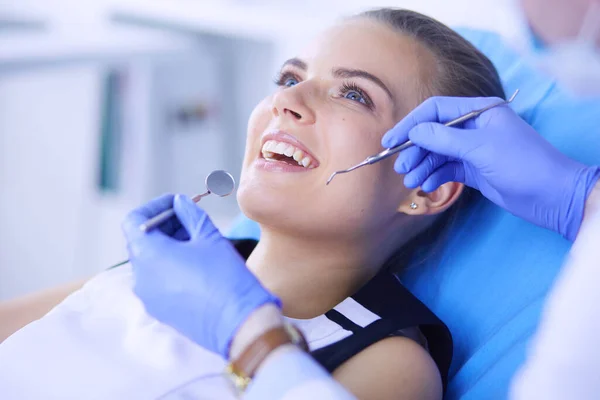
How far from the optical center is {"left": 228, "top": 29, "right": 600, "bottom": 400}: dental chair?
1123 millimetres

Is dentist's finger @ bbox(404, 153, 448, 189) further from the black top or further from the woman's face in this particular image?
the black top

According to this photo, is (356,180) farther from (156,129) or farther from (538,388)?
(156,129)

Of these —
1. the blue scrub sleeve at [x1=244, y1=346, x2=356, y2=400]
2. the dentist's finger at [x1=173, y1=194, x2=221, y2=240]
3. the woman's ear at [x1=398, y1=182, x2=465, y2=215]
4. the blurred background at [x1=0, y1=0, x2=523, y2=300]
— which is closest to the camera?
the blue scrub sleeve at [x1=244, y1=346, x2=356, y2=400]

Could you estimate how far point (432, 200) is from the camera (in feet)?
4.13

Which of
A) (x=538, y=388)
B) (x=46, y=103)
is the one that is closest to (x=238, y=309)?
(x=538, y=388)

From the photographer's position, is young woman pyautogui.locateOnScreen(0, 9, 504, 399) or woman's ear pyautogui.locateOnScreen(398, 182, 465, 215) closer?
young woman pyautogui.locateOnScreen(0, 9, 504, 399)

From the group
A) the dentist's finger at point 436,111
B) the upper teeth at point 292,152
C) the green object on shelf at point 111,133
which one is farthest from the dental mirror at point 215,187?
the green object on shelf at point 111,133

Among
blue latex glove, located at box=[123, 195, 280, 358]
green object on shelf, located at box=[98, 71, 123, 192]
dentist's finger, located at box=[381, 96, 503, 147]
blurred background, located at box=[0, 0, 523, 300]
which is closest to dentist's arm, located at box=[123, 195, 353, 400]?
blue latex glove, located at box=[123, 195, 280, 358]

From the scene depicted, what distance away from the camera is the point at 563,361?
0.70m

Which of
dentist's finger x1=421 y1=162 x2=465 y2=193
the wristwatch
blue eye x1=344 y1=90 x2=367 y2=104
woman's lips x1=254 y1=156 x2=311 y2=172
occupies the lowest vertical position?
the wristwatch

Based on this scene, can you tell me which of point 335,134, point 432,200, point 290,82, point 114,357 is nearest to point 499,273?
point 432,200

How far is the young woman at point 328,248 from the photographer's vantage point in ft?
3.35

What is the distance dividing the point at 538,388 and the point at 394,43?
0.70m

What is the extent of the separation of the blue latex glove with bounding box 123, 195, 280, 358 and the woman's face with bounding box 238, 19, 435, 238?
19 centimetres
